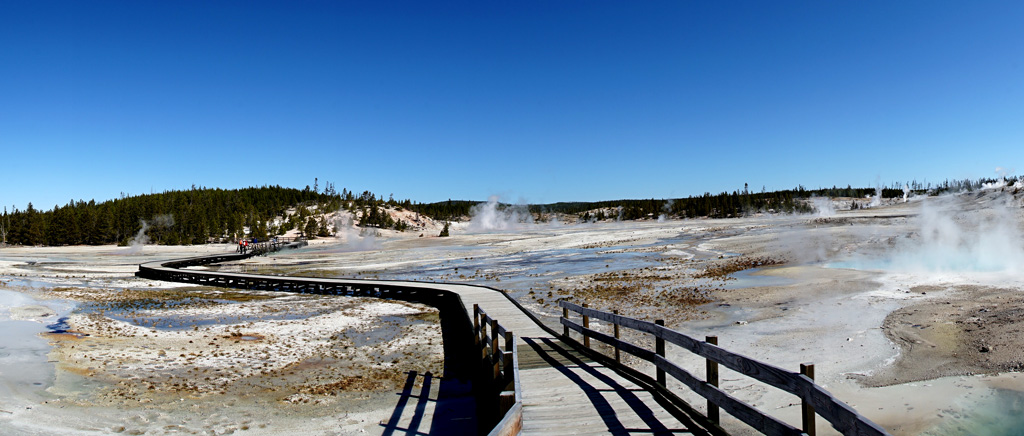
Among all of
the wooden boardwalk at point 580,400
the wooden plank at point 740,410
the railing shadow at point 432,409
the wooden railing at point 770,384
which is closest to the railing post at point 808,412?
the wooden railing at point 770,384

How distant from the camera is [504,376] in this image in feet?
21.6

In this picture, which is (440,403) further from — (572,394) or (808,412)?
(808,412)

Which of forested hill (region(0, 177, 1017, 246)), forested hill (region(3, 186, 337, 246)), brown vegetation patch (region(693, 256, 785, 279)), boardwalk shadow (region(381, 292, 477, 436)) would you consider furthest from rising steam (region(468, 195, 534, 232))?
boardwalk shadow (region(381, 292, 477, 436))

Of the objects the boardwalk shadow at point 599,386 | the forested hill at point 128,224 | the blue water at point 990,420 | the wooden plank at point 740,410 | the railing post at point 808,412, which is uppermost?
the forested hill at point 128,224

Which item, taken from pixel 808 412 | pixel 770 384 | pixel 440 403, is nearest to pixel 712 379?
pixel 770 384

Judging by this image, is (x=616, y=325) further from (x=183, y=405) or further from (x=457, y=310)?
(x=457, y=310)

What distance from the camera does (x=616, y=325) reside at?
925cm

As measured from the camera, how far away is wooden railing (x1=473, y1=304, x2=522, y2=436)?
161 inches

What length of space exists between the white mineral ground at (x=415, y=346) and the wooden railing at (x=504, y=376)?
1.82 metres

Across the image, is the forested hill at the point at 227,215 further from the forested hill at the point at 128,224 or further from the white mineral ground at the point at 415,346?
the white mineral ground at the point at 415,346

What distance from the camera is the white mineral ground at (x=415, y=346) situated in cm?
879

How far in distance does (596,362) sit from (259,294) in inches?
882

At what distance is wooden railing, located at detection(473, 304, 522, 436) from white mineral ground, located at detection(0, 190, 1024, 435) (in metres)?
1.82

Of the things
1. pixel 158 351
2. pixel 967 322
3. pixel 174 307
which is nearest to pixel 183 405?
pixel 158 351
